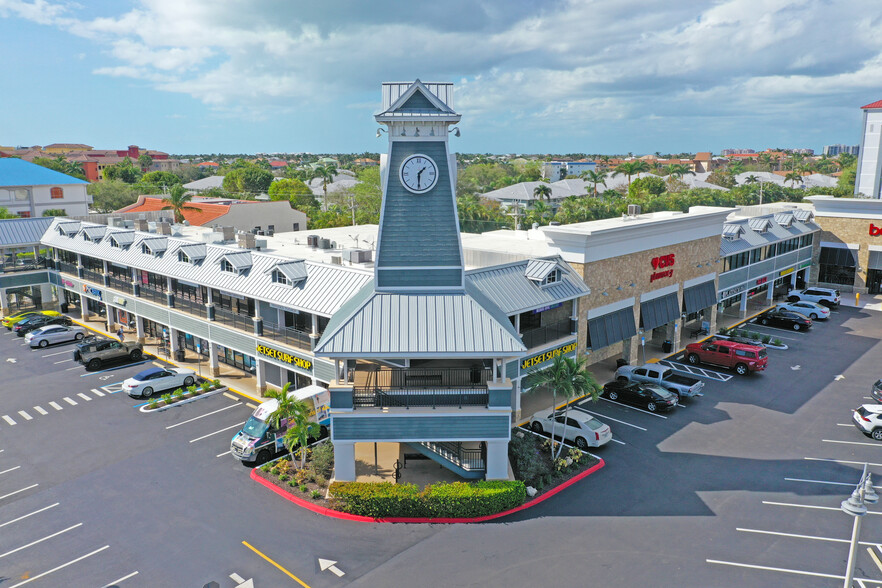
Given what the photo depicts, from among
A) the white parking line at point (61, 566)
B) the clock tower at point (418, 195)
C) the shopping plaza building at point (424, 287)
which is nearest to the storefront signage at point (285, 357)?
the shopping plaza building at point (424, 287)

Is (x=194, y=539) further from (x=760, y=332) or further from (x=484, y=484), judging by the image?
(x=760, y=332)

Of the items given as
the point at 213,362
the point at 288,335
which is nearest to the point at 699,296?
the point at 288,335

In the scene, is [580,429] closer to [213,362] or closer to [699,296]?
[699,296]

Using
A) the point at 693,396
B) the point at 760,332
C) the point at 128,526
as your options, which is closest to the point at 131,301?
the point at 128,526

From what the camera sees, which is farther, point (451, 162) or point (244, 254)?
point (244, 254)

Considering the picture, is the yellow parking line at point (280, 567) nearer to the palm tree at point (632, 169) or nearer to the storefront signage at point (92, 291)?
the storefront signage at point (92, 291)

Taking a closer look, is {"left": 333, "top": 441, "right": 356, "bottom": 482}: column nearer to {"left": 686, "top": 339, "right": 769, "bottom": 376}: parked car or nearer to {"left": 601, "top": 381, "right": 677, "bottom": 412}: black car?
{"left": 601, "top": 381, "right": 677, "bottom": 412}: black car
